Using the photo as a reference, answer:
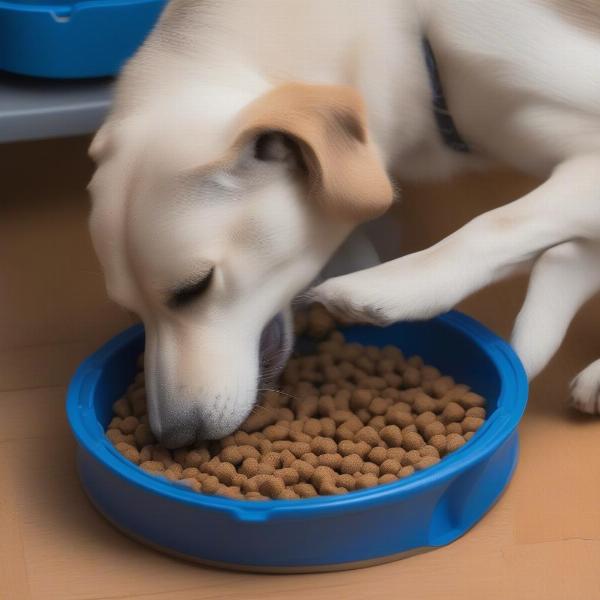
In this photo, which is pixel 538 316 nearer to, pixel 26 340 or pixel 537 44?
pixel 537 44

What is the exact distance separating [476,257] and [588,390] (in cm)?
26

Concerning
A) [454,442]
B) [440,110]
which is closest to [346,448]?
[454,442]

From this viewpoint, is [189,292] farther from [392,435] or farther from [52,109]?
[52,109]

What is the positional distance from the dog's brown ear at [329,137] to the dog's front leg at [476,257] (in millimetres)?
102

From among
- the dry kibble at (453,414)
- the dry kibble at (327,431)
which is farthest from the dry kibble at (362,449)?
the dry kibble at (453,414)

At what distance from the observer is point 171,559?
128cm

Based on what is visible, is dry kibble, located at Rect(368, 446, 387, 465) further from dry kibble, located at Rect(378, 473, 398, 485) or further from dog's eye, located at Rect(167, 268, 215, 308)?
dog's eye, located at Rect(167, 268, 215, 308)

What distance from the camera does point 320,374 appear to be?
150 centimetres

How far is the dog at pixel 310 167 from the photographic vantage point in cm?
120

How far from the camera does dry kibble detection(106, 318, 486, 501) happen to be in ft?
4.15

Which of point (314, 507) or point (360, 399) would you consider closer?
point (314, 507)

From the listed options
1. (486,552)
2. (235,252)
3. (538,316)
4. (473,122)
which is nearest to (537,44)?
(473,122)

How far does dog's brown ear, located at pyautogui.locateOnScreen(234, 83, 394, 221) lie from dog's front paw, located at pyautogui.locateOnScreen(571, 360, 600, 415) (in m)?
0.39

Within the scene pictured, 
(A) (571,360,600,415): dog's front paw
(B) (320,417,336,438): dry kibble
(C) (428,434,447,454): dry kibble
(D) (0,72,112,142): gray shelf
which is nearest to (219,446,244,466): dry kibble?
(B) (320,417,336,438): dry kibble
